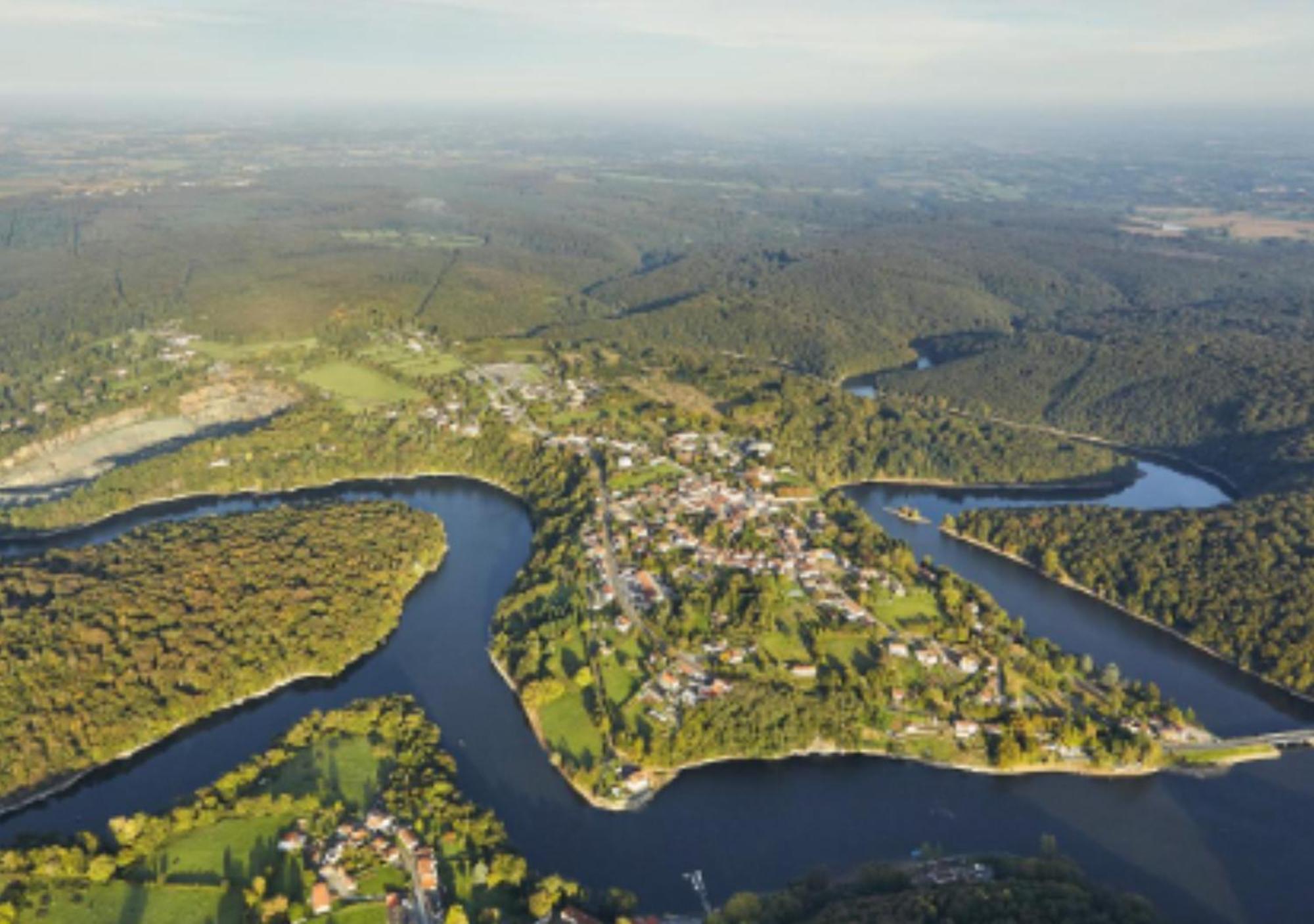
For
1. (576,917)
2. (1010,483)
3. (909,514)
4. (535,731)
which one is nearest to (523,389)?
(909,514)

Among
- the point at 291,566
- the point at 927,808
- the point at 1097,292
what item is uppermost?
the point at 1097,292

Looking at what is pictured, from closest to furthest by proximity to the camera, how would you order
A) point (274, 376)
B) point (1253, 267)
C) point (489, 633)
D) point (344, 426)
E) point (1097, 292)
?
1. point (489, 633)
2. point (344, 426)
3. point (274, 376)
4. point (1097, 292)
5. point (1253, 267)

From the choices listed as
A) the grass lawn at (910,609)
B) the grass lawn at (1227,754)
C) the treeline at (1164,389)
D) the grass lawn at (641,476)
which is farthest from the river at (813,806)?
the treeline at (1164,389)

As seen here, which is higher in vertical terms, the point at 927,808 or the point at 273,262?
the point at 273,262

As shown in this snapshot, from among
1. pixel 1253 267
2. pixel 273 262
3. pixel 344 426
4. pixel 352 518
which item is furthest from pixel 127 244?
pixel 1253 267

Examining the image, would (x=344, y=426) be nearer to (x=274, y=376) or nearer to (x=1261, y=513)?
(x=274, y=376)

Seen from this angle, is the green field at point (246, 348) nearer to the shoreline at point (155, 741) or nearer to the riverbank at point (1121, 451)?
the shoreline at point (155, 741)

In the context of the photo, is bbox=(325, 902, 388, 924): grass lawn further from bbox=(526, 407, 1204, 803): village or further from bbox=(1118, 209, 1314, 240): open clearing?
bbox=(1118, 209, 1314, 240): open clearing
